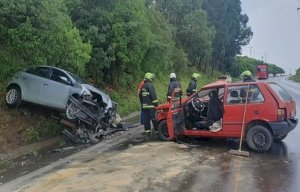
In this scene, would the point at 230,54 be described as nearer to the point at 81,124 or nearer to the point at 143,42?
the point at 143,42

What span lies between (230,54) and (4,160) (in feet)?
204

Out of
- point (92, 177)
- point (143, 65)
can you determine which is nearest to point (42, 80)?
point (92, 177)

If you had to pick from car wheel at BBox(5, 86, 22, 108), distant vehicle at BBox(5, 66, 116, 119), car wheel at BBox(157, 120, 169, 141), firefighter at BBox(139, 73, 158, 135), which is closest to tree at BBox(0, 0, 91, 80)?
distant vehicle at BBox(5, 66, 116, 119)

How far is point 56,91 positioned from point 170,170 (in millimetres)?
5585

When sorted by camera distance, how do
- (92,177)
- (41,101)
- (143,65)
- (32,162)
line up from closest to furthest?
(92,177), (32,162), (41,101), (143,65)

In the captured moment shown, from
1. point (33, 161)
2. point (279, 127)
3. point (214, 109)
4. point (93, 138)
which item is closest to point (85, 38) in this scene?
point (93, 138)

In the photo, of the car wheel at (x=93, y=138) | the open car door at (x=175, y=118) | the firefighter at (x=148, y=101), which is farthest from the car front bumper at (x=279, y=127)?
the car wheel at (x=93, y=138)

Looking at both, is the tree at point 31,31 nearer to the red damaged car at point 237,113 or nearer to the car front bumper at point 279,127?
the red damaged car at point 237,113

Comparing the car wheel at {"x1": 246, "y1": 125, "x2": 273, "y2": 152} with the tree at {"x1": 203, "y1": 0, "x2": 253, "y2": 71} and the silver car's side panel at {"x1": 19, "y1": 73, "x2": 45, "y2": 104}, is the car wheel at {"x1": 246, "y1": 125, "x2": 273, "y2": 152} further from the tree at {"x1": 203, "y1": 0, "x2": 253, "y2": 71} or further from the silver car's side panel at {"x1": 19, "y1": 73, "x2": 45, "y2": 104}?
the tree at {"x1": 203, "y1": 0, "x2": 253, "y2": 71}

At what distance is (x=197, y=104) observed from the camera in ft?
39.1

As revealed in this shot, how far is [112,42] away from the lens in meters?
18.8

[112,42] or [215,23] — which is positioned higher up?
[215,23]

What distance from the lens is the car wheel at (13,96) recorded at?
1329 cm

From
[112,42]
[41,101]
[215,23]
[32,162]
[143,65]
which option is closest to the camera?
[32,162]
